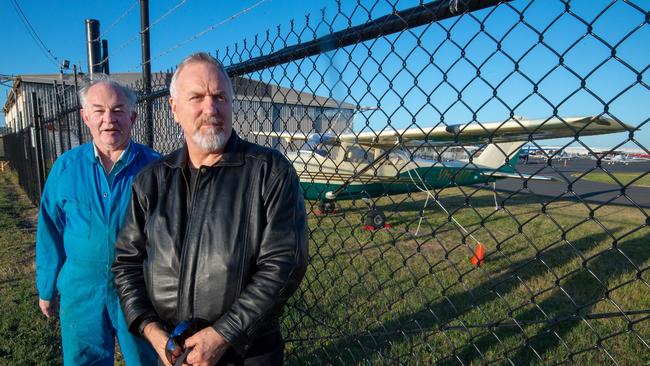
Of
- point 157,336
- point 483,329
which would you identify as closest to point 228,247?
point 157,336

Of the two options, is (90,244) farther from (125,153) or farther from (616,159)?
(616,159)

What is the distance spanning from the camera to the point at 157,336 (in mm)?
1467

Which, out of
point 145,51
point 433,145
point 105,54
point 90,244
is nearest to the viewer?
point 433,145

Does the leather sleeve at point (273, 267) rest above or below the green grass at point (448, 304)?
above

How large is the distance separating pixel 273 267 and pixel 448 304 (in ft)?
10.5

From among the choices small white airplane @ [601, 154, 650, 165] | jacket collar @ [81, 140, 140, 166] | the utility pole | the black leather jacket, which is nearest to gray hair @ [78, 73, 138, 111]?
jacket collar @ [81, 140, 140, 166]

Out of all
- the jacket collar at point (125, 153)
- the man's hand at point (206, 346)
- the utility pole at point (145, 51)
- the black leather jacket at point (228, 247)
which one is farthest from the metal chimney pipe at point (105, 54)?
the man's hand at point (206, 346)

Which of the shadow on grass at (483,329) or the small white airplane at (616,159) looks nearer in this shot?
the small white airplane at (616,159)

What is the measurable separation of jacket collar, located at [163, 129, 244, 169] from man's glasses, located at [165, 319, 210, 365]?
1.97 feet

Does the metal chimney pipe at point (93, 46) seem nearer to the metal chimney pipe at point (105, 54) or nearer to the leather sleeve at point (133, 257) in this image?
the metal chimney pipe at point (105, 54)

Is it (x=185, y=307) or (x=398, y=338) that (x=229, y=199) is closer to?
(x=185, y=307)

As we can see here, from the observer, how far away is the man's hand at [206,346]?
4.31ft

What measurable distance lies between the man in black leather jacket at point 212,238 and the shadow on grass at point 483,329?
86cm

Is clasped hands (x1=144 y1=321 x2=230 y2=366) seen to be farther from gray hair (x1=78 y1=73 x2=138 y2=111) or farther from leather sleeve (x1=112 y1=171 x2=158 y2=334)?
gray hair (x1=78 y1=73 x2=138 y2=111)
